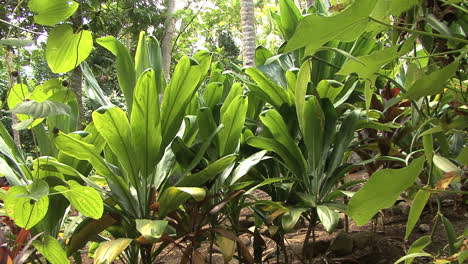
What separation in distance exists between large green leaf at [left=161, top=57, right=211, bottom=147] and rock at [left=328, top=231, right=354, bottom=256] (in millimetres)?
716

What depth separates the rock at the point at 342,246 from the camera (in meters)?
1.43

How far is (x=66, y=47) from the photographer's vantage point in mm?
649

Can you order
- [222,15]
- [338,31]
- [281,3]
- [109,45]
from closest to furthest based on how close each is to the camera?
[338,31] → [109,45] → [281,3] → [222,15]

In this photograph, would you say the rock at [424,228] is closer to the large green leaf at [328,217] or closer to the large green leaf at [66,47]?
the large green leaf at [328,217]

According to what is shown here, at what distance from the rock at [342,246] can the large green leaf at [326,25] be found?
45.0 inches

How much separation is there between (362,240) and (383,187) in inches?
41.4

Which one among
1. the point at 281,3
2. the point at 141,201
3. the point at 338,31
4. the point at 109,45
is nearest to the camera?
the point at 338,31

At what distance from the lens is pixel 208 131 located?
4.48 feet

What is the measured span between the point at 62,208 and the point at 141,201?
0.88 ft

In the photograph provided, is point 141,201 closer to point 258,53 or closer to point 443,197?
point 258,53

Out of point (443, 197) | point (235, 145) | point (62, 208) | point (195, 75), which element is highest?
point (195, 75)

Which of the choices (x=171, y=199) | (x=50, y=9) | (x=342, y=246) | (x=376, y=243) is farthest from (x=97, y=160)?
(x=376, y=243)

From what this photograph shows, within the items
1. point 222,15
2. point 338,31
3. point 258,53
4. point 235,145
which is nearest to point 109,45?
point 235,145

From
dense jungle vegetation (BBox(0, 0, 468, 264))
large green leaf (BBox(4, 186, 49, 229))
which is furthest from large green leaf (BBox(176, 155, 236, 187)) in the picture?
large green leaf (BBox(4, 186, 49, 229))
